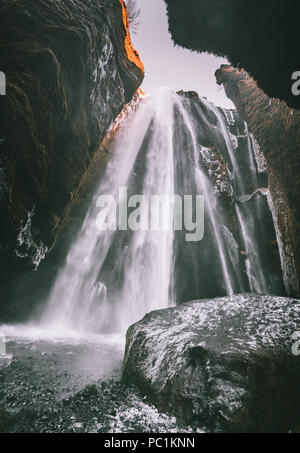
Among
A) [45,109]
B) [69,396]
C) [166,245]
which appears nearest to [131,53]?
[45,109]

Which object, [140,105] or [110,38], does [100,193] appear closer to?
[110,38]

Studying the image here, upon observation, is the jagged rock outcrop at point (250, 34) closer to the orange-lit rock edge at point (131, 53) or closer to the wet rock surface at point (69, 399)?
the orange-lit rock edge at point (131, 53)

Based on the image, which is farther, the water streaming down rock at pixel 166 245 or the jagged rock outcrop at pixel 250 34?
the water streaming down rock at pixel 166 245

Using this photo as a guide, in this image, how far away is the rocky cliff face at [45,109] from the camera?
4.94 m

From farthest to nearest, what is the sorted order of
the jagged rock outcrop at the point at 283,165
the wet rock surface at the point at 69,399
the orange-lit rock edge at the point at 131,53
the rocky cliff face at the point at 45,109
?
the orange-lit rock edge at the point at 131,53
the jagged rock outcrop at the point at 283,165
the rocky cliff face at the point at 45,109
the wet rock surface at the point at 69,399

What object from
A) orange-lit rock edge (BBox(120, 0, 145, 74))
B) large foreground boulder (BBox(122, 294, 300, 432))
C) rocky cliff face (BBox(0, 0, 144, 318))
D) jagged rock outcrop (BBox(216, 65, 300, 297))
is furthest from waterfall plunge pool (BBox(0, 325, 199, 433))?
orange-lit rock edge (BBox(120, 0, 145, 74))

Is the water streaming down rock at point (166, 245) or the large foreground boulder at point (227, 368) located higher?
the water streaming down rock at point (166, 245)

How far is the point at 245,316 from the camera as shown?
4.87 meters

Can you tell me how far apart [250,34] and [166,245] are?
28.3ft

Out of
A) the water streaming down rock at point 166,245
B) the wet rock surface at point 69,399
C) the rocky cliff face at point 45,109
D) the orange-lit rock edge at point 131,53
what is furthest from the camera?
the orange-lit rock edge at point 131,53

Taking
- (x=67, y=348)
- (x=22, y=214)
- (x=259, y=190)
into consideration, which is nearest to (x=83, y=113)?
(x=22, y=214)

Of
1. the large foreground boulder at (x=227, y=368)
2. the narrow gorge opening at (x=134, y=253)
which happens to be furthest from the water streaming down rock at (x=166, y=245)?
the large foreground boulder at (x=227, y=368)

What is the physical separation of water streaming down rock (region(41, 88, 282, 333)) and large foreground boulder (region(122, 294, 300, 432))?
563cm

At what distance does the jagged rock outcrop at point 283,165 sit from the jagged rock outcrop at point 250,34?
4.46 m
